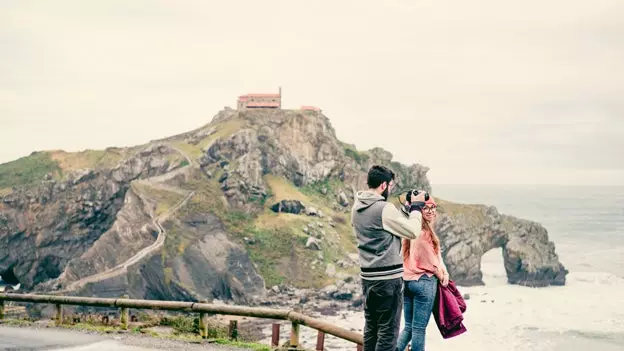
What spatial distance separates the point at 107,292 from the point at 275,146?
2488 inches

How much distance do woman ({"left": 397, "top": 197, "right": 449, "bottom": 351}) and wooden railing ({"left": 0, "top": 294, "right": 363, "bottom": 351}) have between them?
1.61m

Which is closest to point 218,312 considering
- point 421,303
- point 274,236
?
point 421,303

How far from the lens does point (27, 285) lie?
11969cm

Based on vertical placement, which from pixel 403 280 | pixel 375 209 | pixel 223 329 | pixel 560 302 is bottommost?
pixel 560 302

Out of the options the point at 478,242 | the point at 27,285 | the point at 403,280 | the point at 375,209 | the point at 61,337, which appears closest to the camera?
the point at 375,209

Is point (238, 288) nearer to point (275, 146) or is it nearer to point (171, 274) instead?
point (171, 274)

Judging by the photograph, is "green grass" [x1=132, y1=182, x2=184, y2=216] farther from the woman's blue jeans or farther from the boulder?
the woman's blue jeans

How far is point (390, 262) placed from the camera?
7938 mm

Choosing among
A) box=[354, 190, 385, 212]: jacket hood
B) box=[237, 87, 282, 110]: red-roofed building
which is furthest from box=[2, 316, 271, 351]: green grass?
box=[237, 87, 282, 110]: red-roofed building

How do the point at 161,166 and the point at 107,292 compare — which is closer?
the point at 107,292

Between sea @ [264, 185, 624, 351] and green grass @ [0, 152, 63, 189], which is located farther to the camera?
green grass @ [0, 152, 63, 189]

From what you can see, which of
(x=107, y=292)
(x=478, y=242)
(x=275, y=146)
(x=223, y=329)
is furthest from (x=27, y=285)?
(x=223, y=329)

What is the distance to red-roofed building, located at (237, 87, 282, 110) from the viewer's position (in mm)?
169950

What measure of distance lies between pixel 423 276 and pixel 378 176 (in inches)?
60.1
